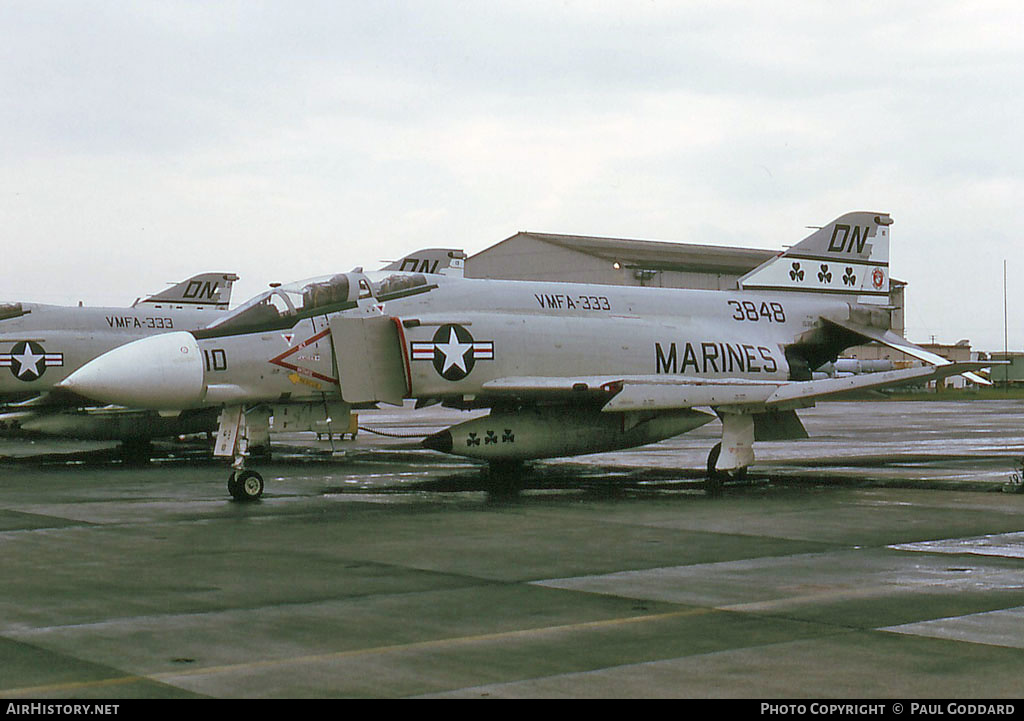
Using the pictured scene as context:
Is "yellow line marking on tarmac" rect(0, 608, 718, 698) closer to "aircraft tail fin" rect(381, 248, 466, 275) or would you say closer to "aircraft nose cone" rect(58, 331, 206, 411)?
"aircraft nose cone" rect(58, 331, 206, 411)

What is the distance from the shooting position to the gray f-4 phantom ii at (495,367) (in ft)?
44.9

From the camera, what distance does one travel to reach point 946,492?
1422 centimetres

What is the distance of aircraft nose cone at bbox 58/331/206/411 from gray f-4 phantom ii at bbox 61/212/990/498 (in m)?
0.02

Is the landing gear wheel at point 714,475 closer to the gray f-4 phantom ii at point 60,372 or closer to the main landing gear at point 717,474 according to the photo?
the main landing gear at point 717,474

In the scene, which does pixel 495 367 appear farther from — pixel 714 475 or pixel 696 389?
pixel 714 475

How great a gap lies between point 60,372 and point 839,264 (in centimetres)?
1415

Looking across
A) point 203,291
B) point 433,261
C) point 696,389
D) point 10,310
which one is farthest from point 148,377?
point 203,291

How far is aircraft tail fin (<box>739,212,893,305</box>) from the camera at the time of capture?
19.1 meters

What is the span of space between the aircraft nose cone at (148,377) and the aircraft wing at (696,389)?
374cm

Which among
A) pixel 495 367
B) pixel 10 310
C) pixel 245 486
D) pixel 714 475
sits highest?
pixel 10 310

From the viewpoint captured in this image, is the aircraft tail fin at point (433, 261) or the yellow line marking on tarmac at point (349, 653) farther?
the aircraft tail fin at point (433, 261)

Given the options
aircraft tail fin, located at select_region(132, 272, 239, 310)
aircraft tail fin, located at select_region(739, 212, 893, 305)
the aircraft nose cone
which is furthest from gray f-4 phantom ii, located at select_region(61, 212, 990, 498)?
aircraft tail fin, located at select_region(132, 272, 239, 310)

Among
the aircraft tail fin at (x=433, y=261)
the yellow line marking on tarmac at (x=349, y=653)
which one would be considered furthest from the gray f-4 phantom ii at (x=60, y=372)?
the yellow line marking on tarmac at (x=349, y=653)

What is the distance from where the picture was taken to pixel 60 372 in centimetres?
2150
